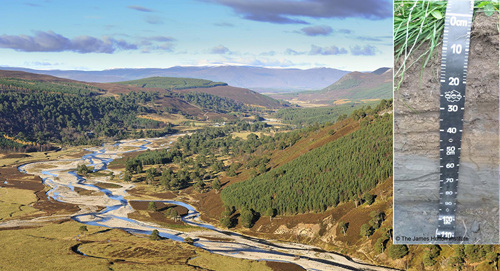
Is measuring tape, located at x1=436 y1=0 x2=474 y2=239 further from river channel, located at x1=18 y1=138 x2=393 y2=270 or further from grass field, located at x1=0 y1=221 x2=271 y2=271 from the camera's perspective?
grass field, located at x1=0 y1=221 x2=271 y2=271

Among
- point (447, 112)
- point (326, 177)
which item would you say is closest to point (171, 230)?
point (326, 177)

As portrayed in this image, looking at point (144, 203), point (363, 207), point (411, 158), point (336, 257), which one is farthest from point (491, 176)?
point (144, 203)

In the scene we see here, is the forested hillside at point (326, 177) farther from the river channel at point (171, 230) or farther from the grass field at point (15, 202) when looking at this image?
the grass field at point (15, 202)

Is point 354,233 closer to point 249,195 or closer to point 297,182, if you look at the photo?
point 297,182

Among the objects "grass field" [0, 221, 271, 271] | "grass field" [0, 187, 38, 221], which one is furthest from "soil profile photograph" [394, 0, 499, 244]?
"grass field" [0, 187, 38, 221]

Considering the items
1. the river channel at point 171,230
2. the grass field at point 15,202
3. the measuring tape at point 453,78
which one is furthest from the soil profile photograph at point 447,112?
the grass field at point 15,202

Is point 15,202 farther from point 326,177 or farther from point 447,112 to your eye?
point 447,112

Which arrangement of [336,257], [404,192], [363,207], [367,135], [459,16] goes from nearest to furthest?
[459,16], [404,192], [336,257], [363,207], [367,135]
